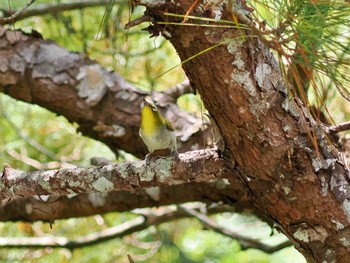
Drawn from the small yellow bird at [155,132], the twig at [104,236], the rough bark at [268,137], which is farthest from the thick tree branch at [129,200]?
the rough bark at [268,137]

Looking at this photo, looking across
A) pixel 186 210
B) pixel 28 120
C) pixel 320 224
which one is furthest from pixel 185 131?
pixel 320 224

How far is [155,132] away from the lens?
4.02 feet

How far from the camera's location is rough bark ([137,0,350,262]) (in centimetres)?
93

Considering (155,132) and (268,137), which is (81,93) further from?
(268,137)

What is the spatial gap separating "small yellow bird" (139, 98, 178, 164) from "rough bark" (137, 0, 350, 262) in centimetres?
20

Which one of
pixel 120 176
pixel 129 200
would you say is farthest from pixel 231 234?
pixel 120 176

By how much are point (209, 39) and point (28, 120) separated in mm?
975

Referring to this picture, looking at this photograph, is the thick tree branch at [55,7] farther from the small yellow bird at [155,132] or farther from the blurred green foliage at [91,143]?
the small yellow bird at [155,132]

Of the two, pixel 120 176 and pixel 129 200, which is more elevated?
pixel 120 176

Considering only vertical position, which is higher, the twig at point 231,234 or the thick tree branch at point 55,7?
the thick tree branch at point 55,7

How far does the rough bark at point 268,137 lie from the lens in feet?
3.04

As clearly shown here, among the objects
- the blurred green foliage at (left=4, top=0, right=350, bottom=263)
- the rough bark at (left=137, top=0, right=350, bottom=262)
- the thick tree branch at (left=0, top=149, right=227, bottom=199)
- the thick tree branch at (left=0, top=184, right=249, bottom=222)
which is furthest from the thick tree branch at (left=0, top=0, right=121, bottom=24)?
the rough bark at (left=137, top=0, right=350, bottom=262)

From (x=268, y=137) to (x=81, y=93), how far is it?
700 mm

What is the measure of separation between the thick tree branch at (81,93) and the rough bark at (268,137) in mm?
566
